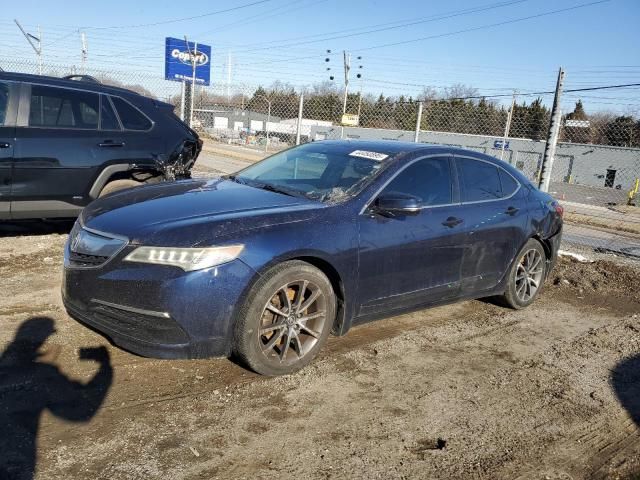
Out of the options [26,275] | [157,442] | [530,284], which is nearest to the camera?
[157,442]

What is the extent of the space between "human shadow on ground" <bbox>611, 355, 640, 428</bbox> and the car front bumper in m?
2.65

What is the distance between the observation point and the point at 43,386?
11.0ft

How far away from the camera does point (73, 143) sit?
240 inches

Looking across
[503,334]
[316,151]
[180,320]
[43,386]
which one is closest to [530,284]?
[503,334]

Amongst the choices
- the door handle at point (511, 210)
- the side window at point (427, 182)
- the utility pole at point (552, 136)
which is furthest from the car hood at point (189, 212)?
the utility pole at point (552, 136)

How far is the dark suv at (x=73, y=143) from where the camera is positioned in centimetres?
582

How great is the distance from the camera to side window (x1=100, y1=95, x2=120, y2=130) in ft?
21.0

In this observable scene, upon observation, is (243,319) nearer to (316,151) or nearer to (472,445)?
(472,445)

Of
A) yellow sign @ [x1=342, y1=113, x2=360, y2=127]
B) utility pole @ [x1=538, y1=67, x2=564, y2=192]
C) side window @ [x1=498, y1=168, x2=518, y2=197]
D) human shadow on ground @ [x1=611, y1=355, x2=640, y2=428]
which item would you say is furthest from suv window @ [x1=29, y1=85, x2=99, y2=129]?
yellow sign @ [x1=342, y1=113, x2=360, y2=127]

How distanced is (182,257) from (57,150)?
138 inches

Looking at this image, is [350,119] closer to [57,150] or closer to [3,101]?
[57,150]

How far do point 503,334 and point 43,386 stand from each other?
3675 mm

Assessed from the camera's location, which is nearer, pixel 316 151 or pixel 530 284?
pixel 316 151

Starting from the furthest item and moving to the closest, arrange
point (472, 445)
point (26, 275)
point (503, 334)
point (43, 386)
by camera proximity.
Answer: point (26, 275), point (503, 334), point (43, 386), point (472, 445)
